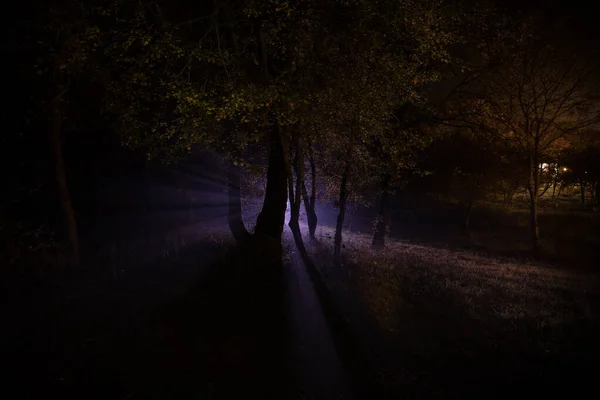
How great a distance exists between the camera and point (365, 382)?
646 centimetres

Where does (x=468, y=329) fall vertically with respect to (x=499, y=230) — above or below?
below

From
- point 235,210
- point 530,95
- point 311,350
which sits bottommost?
point 311,350

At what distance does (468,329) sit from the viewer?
8805 mm

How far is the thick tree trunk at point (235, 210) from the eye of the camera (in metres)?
15.8

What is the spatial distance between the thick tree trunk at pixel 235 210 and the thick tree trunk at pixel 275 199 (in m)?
0.86

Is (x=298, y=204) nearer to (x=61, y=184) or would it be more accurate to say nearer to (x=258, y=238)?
(x=258, y=238)

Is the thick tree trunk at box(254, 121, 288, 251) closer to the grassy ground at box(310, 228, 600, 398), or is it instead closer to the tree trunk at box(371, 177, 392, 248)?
the grassy ground at box(310, 228, 600, 398)

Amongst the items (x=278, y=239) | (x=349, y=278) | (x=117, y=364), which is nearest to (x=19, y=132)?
(x=278, y=239)

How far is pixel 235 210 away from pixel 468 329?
32.4 ft

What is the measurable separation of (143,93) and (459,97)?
1556 centimetres

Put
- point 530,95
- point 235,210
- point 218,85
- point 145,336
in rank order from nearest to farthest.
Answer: point 145,336
point 218,85
point 235,210
point 530,95

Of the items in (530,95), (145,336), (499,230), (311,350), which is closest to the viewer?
(145,336)

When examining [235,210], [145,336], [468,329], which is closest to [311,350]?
[145,336]

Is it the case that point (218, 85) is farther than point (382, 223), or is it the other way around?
point (382, 223)
